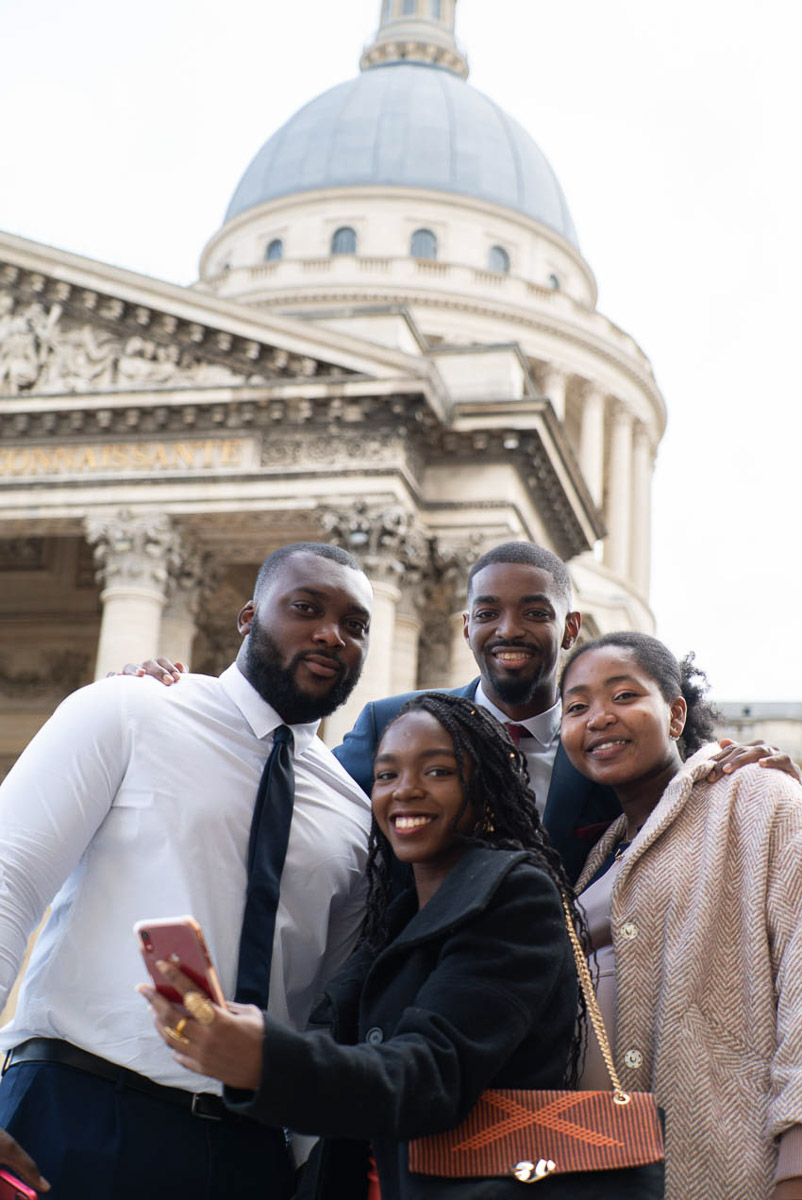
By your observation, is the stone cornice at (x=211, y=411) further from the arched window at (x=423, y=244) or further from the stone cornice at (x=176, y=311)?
the arched window at (x=423, y=244)

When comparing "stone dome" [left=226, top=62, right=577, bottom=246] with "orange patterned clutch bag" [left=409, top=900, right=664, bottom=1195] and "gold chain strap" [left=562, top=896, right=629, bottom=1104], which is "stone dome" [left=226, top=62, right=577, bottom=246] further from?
"orange patterned clutch bag" [left=409, top=900, right=664, bottom=1195]

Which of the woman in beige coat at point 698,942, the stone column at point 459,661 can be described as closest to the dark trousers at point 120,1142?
the woman in beige coat at point 698,942

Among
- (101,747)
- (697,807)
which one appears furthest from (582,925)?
(101,747)

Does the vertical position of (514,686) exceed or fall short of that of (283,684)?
it exceeds it

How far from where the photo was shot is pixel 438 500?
2181 cm

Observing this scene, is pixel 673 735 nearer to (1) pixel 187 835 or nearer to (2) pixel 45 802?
(1) pixel 187 835

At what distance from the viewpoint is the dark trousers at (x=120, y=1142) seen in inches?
133

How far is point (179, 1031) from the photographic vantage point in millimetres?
2537

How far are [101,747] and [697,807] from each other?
61.2 inches

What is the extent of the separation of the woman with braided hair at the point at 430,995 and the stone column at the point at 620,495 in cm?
4273

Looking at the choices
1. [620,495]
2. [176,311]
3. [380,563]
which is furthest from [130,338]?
[620,495]

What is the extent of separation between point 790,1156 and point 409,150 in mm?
47847

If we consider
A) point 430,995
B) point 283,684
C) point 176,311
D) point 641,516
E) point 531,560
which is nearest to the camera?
point 430,995

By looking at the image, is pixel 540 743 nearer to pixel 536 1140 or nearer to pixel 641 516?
pixel 536 1140
